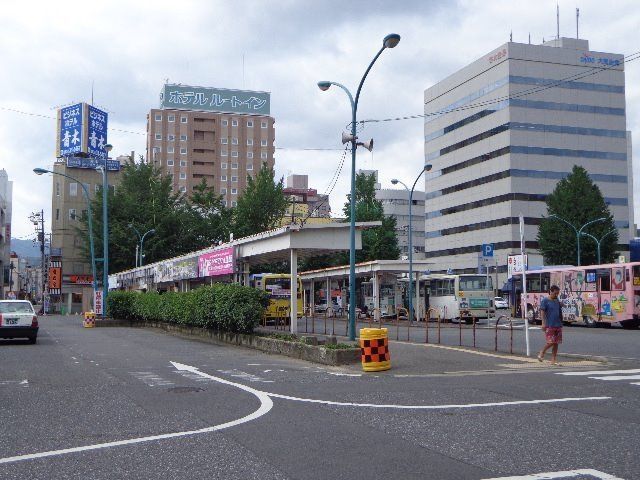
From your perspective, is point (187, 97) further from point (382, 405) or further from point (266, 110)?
point (382, 405)

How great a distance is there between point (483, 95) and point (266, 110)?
43198 millimetres

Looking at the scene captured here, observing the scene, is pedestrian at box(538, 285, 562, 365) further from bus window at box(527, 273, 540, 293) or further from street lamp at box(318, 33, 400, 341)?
bus window at box(527, 273, 540, 293)

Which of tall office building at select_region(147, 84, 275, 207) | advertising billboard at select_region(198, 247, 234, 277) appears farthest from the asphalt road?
tall office building at select_region(147, 84, 275, 207)

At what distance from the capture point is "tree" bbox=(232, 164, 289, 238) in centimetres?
6438

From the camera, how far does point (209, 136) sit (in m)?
118

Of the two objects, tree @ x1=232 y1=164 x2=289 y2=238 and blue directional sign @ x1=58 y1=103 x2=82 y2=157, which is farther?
blue directional sign @ x1=58 y1=103 x2=82 y2=157

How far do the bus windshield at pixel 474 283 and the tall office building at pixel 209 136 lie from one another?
80.2 m

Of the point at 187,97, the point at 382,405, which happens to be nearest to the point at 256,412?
the point at 382,405

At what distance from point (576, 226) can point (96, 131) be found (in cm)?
6743

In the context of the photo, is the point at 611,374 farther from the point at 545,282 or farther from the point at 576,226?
the point at 576,226

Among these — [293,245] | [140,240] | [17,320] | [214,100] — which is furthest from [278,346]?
[214,100]

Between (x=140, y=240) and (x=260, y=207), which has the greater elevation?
(x=260, y=207)

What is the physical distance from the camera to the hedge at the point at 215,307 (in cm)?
2177

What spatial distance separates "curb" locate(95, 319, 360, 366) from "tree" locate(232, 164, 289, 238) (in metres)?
32.5
